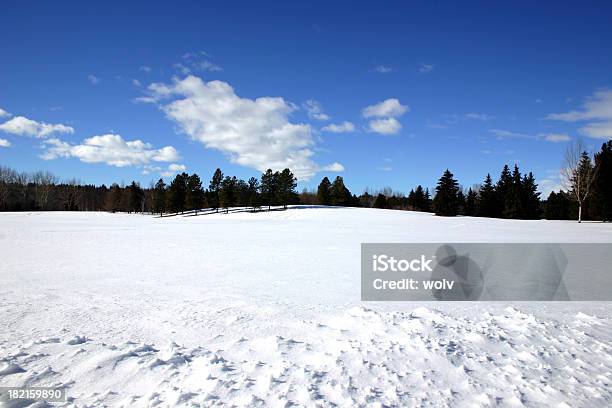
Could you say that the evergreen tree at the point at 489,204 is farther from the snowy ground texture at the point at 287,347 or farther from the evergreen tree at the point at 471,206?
the snowy ground texture at the point at 287,347

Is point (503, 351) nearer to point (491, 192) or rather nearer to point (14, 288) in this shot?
point (14, 288)

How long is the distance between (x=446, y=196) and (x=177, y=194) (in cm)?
5437

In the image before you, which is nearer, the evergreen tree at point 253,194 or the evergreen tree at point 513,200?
the evergreen tree at point 513,200

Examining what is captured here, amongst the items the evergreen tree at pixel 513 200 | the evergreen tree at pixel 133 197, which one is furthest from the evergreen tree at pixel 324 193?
the evergreen tree at pixel 133 197

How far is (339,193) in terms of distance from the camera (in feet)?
276

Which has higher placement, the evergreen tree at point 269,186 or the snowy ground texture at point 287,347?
the evergreen tree at point 269,186

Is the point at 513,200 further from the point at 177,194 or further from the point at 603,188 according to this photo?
the point at 177,194

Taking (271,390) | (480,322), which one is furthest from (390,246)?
(271,390)

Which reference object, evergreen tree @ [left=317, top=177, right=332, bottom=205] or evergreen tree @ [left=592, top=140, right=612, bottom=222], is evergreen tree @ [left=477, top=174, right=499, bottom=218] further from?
evergreen tree @ [left=317, top=177, right=332, bottom=205]

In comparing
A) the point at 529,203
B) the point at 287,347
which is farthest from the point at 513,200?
the point at 287,347

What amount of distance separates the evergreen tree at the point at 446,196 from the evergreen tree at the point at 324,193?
33662 mm

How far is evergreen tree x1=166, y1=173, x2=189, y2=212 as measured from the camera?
67562 millimetres

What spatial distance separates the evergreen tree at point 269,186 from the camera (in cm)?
6644

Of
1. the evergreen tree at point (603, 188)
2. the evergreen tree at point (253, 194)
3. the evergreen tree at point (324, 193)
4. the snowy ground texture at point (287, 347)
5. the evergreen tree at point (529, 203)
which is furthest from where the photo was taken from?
the evergreen tree at point (324, 193)
